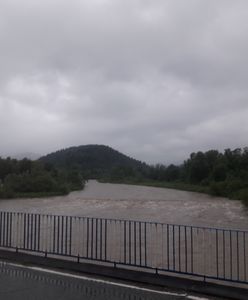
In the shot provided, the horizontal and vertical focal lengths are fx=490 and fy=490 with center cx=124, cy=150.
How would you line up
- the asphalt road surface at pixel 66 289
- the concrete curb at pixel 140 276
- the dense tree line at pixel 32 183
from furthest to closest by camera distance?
the dense tree line at pixel 32 183
the concrete curb at pixel 140 276
the asphalt road surface at pixel 66 289

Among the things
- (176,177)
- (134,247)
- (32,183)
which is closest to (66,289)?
(134,247)

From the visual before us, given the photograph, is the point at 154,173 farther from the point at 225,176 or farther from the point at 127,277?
the point at 127,277

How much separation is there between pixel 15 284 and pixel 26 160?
6602 centimetres

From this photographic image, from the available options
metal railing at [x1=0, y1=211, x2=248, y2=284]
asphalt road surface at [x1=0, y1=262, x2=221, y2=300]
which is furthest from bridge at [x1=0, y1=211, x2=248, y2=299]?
asphalt road surface at [x1=0, y1=262, x2=221, y2=300]

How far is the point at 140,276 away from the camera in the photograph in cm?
761

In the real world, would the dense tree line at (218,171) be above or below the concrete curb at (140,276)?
above

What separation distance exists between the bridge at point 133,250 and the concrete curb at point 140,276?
1.7 inches

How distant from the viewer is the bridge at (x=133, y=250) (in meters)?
8.55

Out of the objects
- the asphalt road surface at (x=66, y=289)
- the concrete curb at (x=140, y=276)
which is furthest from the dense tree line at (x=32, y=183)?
the asphalt road surface at (x=66, y=289)

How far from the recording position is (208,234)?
19953 mm

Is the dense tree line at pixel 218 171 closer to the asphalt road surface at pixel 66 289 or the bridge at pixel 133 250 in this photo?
the bridge at pixel 133 250

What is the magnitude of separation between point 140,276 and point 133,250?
276 inches

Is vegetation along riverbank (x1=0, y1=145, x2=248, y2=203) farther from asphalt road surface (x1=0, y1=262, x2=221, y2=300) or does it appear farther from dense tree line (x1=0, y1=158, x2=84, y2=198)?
asphalt road surface (x1=0, y1=262, x2=221, y2=300)

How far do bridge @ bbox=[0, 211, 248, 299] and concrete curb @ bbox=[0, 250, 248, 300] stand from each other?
43 millimetres
